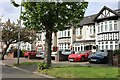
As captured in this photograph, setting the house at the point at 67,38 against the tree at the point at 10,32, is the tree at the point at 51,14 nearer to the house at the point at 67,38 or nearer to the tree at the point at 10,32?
the tree at the point at 10,32

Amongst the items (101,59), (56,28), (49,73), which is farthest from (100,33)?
(49,73)

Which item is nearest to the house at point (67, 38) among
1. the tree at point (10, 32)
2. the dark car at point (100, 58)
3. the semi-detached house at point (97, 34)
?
the semi-detached house at point (97, 34)

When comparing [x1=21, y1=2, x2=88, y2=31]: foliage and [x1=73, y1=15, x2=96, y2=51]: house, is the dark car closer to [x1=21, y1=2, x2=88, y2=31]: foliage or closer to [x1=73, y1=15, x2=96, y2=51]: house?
[x1=21, y1=2, x2=88, y2=31]: foliage

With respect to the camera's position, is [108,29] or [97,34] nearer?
[108,29]

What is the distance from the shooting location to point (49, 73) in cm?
1952

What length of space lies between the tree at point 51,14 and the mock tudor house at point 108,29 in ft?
74.8

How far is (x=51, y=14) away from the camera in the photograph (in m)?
21.2

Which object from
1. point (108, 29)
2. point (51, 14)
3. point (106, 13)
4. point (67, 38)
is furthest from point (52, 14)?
point (67, 38)

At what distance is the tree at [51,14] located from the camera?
20703mm

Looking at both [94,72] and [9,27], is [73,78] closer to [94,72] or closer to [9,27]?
[94,72]

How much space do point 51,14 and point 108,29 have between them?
2591cm

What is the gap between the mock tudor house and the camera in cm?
4394

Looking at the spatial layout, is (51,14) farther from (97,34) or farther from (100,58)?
(97,34)

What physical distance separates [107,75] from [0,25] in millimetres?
27598
